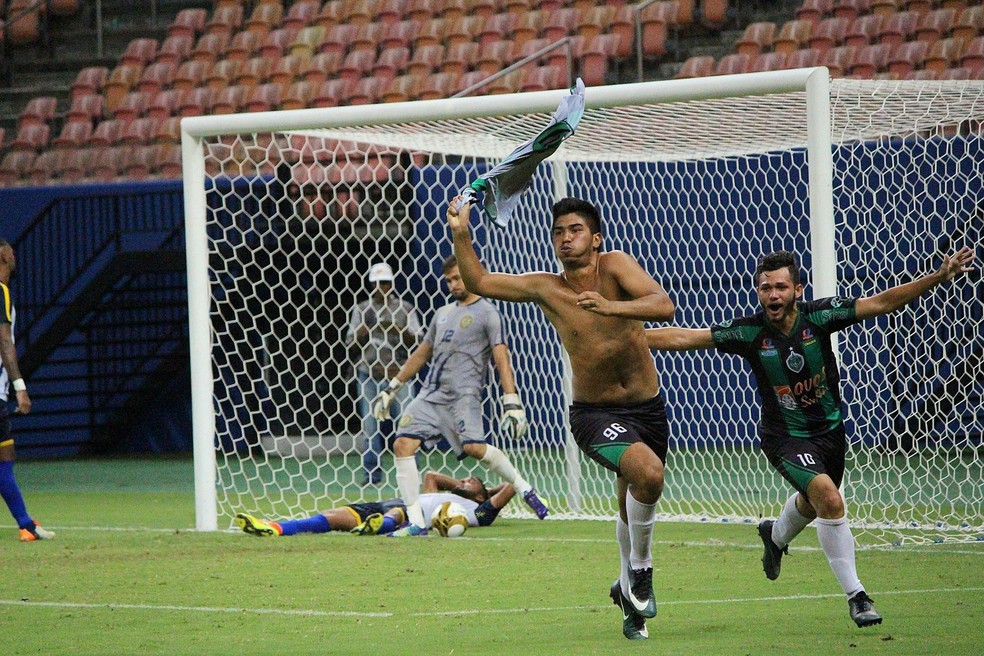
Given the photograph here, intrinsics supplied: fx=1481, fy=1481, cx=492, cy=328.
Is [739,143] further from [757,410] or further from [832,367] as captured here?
[832,367]

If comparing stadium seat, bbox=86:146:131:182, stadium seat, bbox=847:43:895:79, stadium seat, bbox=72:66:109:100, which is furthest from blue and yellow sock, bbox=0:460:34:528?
stadium seat, bbox=72:66:109:100

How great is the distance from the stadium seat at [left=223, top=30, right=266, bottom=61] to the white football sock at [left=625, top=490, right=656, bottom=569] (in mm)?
17084

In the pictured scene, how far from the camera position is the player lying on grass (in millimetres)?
11117

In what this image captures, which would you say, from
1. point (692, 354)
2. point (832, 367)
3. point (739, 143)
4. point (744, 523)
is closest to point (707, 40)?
point (692, 354)

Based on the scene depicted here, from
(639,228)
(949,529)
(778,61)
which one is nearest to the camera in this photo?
(949,529)

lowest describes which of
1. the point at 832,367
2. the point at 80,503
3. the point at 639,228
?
the point at 80,503

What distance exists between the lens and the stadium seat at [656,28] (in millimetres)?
19547

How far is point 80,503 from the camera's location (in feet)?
47.2

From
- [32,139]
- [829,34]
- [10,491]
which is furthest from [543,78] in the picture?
[10,491]

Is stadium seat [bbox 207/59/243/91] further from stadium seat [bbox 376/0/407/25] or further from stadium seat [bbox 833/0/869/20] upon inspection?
stadium seat [bbox 833/0/869/20]

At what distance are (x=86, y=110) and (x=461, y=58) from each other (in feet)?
19.9

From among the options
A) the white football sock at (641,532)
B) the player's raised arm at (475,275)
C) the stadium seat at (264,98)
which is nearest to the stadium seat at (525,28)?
the stadium seat at (264,98)

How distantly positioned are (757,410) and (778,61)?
4858 mm

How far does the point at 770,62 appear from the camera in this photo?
1797 cm
